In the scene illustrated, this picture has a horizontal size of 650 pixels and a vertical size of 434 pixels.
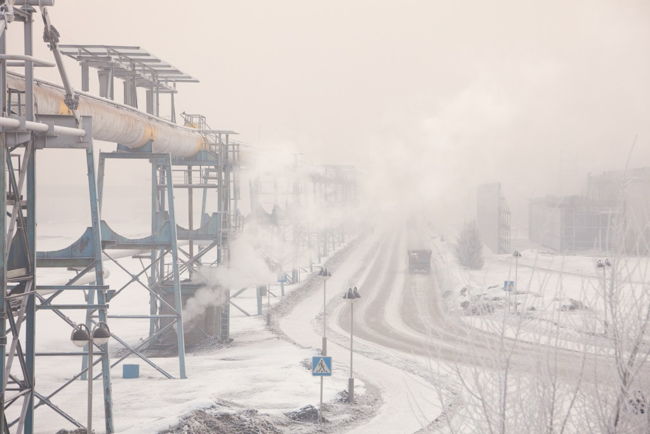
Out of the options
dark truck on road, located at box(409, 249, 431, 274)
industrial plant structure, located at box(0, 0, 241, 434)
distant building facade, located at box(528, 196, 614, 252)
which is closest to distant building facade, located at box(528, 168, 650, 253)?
distant building facade, located at box(528, 196, 614, 252)

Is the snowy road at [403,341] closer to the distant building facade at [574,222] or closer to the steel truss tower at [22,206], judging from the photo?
the steel truss tower at [22,206]

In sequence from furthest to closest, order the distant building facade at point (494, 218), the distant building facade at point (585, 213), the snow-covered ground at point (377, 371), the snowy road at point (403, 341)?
the distant building facade at point (494, 218) < the distant building facade at point (585, 213) < the snow-covered ground at point (377, 371) < the snowy road at point (403, 341)

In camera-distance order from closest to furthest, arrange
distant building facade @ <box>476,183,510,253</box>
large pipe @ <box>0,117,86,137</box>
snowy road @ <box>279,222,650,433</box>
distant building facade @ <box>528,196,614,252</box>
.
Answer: snowy road @ <box>279,222,650,433</box>, large pipe @ <box>0,117,86,137</box>, distant building facade @ <box>528,196,614,252</box>, distant building facade @ <box>476,183,510,253</box>

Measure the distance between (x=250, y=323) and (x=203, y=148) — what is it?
39.5ft

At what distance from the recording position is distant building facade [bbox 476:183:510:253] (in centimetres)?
8912

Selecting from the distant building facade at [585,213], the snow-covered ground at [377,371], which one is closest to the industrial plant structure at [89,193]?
the snow-covered ground at [377,371]

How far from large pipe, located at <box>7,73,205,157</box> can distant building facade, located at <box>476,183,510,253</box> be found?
2153 inches

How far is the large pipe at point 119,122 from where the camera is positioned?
2138 centimetres

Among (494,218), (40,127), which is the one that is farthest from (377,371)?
(494,218)

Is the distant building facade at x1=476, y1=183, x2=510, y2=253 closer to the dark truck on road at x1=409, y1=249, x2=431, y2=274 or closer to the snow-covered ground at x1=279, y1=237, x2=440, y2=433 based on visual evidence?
the dark truck on road at x1=409, y1=249, x2=431, y2=274

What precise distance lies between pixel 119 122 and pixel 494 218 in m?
76.4

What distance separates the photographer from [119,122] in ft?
87.8

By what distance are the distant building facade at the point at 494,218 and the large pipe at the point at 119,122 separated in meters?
54.7

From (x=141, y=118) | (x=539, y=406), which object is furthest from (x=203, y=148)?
(x=539, y=406)
